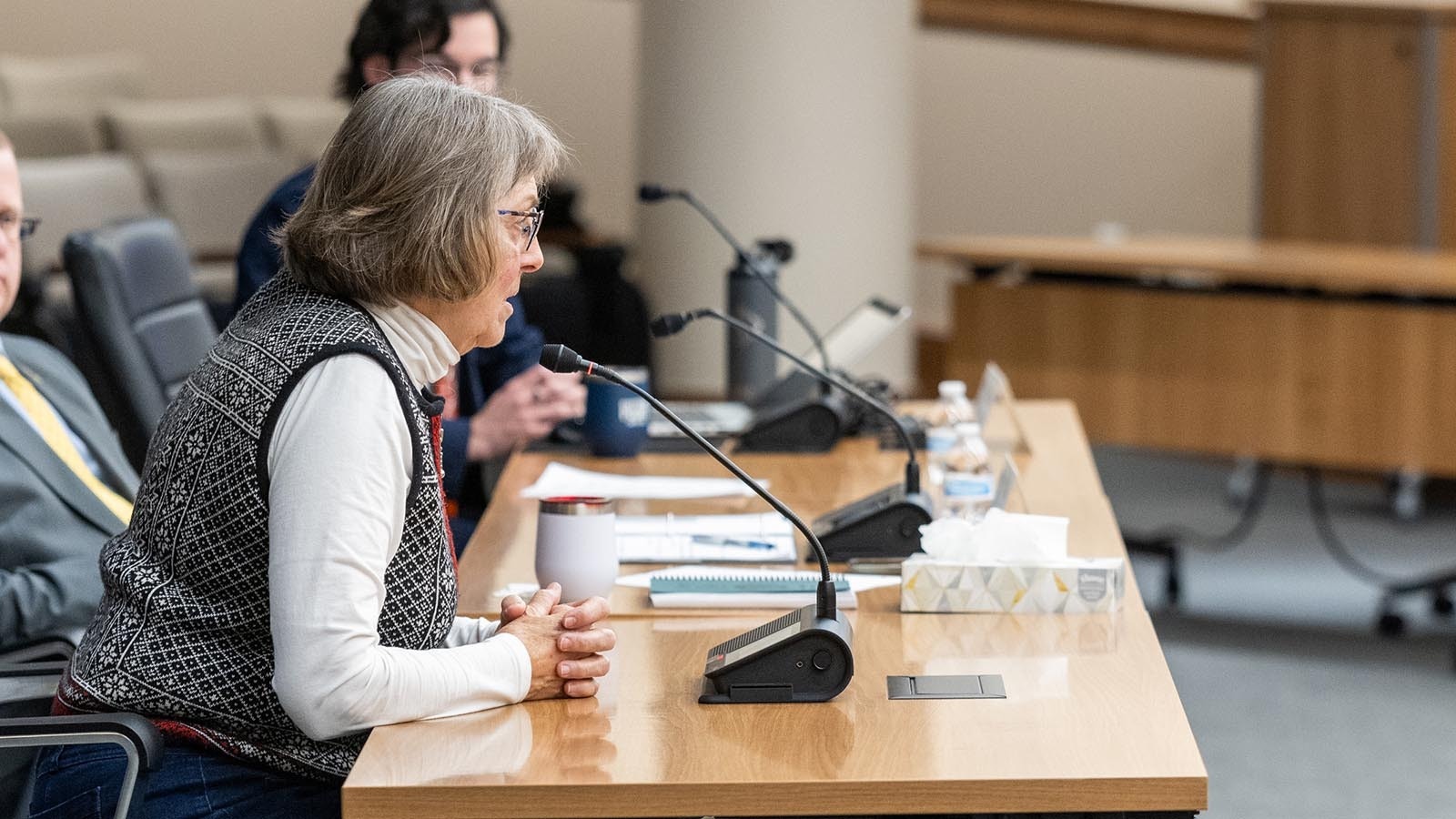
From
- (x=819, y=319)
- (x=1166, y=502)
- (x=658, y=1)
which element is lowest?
(x=1166, y=502)

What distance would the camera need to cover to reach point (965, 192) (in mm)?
7680

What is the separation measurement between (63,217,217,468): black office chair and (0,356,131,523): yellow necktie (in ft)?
0.56

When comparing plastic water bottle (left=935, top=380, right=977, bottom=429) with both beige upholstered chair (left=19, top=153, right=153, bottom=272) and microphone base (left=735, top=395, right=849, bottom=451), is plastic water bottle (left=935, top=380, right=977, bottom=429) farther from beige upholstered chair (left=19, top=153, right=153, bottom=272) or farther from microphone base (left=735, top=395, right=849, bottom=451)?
beige upholstered chair (left=19, top=153, right=153, bottom=272)

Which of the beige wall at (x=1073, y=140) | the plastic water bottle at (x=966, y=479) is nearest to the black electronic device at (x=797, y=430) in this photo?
the plastic water bottle at (x=966, y=479)

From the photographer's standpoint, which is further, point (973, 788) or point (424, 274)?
point (424, 274)

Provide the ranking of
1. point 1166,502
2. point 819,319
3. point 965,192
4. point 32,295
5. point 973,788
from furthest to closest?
point 965,192 < point 1166,502 < point 819,319 < point 32,295 < point 973,788

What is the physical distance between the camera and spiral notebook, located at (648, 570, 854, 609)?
1.61 meters

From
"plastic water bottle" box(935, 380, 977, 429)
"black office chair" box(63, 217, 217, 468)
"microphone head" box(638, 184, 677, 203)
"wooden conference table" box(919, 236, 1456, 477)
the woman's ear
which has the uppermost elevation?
the woman's ear

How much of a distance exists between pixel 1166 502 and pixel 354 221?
441cm

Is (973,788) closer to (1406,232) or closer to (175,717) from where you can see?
(175,717)

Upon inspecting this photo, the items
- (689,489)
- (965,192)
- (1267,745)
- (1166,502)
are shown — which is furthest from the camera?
(965,192)

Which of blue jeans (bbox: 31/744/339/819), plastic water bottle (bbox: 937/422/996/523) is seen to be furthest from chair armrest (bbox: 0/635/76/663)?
plastic water bottle (bbox: 937/422/996/523)

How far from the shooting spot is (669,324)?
2004 mm

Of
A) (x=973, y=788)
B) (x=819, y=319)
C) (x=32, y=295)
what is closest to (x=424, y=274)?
(x=973, y=788)
